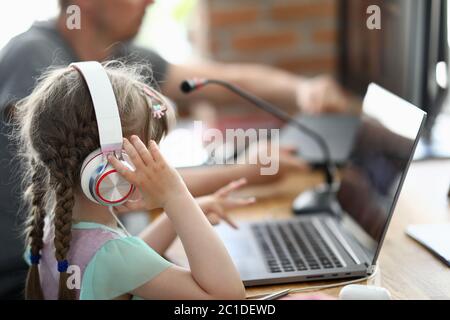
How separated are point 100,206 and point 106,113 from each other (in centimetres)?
17

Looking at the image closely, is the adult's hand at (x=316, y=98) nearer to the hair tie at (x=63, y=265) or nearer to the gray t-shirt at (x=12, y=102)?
the gray t-shirt at (x=12, y=102)

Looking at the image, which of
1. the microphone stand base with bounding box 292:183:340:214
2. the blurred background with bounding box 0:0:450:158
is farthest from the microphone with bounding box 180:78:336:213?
the blurred background with bounding box 0:0:450:158

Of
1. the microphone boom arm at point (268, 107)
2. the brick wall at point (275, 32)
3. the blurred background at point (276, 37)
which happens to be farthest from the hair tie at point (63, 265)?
the brick wall at point (275, 32)

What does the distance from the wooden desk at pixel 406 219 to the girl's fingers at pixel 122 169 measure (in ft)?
0.87

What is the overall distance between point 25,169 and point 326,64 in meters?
1.90

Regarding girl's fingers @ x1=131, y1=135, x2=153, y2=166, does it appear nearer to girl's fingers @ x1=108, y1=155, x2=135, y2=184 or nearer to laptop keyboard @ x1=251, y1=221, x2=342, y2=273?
girl's fingers @ x1=108, y1=155, x2=135, y2=184

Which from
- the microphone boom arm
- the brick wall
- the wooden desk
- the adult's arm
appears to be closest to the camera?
the wooden desk

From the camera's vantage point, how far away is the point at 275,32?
2.60 meters

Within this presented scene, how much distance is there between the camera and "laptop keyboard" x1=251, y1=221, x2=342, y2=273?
3.27 ft

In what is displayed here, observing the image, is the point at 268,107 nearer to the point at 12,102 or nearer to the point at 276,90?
the point at 12,102

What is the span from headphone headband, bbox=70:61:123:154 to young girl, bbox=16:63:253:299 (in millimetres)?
18

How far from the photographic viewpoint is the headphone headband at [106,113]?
2.65ft

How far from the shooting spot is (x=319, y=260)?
1.01 metres
